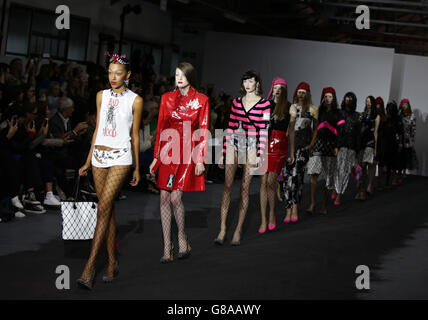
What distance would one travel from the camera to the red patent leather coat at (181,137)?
446 cm

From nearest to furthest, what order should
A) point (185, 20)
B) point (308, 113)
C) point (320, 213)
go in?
point (308, 113) < point (320, 213) < point (185, 20)

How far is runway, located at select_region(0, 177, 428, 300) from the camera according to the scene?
151 inches

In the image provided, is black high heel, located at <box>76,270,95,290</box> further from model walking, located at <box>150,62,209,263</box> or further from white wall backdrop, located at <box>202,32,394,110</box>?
white wall backdrop, located at <box>202,32,394,110</box>

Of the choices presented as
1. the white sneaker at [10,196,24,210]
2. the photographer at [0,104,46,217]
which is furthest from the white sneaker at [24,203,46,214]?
the white sneaker at [10,196,24,210]

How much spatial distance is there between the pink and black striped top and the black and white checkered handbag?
149cm

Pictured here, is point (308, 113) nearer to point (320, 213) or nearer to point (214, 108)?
point (320, 213)

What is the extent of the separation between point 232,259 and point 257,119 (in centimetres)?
123

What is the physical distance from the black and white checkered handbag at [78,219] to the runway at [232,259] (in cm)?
21

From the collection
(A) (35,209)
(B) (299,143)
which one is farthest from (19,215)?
(B) (299,143)

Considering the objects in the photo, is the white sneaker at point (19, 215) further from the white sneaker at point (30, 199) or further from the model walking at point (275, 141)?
the model walking at point (275, 141)

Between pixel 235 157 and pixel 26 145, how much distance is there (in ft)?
6.75

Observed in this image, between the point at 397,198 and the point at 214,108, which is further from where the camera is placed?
the point at 214,108
